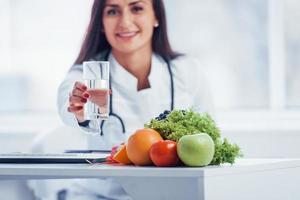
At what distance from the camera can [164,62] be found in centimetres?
352

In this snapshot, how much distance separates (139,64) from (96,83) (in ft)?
4.24

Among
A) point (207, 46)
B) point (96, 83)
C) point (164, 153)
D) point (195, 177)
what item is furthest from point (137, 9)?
point (195, 177)

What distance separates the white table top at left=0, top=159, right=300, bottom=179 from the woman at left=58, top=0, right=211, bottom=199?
1.33m

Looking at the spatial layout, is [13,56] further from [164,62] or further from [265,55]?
[265,55]

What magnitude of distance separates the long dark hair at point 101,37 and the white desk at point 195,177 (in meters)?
1.43

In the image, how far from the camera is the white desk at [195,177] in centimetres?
184

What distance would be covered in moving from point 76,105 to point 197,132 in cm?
44

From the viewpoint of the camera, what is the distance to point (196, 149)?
188 centimetres

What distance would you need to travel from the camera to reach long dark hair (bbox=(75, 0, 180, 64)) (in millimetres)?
3490

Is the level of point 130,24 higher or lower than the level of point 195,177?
higher

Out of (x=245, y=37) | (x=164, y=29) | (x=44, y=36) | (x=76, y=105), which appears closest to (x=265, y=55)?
(x=245, y=37)

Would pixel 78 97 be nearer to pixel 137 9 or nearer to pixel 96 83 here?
pixel 96 83

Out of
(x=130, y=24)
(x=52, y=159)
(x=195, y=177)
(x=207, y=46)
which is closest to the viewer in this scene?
(x=195, y=177)

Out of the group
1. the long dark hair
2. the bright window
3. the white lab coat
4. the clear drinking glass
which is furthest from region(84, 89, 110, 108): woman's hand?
the bright window
